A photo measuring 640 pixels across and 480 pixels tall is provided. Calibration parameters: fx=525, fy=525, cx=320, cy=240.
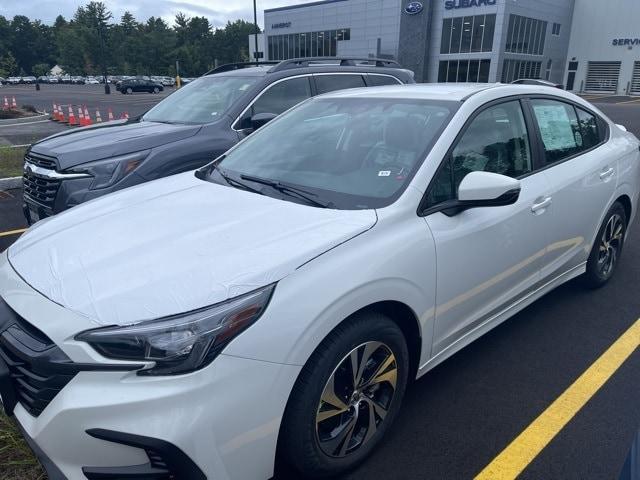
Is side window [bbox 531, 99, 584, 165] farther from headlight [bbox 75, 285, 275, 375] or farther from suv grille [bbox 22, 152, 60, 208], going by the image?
suv grille [bbox 22, 152, 60, 208]

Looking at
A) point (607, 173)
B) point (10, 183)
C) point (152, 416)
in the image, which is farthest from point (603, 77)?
point (152, 416)

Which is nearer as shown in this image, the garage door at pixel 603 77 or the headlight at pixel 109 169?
the headlight at pixel 109 169

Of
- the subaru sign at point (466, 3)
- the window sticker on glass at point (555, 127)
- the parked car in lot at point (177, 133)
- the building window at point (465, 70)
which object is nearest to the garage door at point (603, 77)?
the building window at point (465, 70)

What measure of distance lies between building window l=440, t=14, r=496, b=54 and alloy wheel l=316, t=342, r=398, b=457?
46.6 m

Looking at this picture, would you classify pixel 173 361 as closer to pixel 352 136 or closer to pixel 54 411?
pixel 54 411

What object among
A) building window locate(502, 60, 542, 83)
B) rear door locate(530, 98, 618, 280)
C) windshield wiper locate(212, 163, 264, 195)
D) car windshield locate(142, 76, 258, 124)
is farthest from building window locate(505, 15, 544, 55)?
windshield wiper locate(212, 163, 264, 195)

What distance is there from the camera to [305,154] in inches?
122

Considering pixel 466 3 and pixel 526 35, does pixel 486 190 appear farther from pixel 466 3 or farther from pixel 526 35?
pixel 526 35

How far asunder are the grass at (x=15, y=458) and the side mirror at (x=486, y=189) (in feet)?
7.45

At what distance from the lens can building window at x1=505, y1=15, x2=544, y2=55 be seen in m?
43.9

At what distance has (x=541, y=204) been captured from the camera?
10.4 ft

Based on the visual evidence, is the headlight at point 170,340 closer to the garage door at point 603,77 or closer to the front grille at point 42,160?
the front grille at point 42,160

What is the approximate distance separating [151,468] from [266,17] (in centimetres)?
6720

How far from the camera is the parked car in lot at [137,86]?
150 feet
